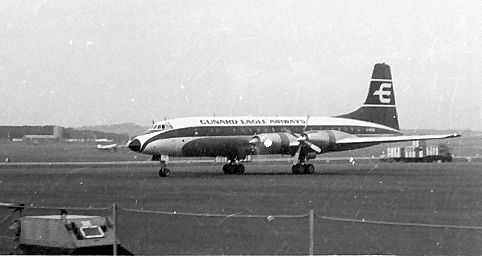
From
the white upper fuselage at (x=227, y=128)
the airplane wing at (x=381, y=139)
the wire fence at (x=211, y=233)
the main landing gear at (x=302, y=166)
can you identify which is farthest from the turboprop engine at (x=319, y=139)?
the wire fence at (x=211, y=233)

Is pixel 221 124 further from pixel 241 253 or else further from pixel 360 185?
pixel 241 253

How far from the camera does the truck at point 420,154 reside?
2476 inches

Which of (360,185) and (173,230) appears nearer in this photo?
(173,230)

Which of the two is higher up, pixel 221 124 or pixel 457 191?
pixel 221 124

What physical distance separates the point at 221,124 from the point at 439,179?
1184 centimetres

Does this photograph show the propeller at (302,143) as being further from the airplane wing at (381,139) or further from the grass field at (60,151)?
the grass field at (60,151)

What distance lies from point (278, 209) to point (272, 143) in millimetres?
20556

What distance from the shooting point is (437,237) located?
52.2ft

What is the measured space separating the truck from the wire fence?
45810mm

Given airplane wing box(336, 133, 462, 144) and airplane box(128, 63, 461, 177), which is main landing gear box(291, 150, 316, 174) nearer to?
airplane box(128, 63, 461, 177)

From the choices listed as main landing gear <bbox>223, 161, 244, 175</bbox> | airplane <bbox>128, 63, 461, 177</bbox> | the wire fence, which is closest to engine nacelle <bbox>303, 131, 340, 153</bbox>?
airplane <bbox>128, 63, 461, 177</bbox>

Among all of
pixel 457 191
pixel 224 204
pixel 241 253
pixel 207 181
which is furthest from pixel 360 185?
pixel 241 253

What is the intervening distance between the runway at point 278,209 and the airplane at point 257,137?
3.27 metres

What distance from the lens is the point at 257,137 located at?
140 feet
